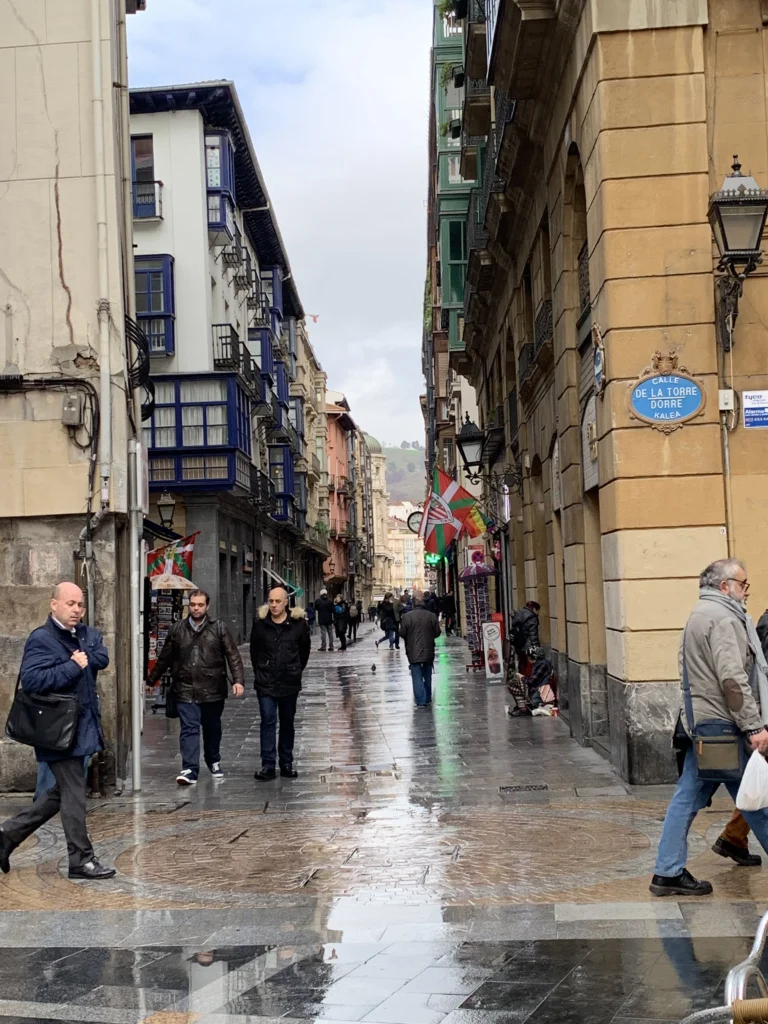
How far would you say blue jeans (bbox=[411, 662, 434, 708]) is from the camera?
19.0 m

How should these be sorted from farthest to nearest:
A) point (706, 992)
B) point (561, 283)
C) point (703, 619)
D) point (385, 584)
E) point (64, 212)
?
point (385, 584) → point (561, 283) → point (64, 212) → point (703, 619) → point (706, 992)

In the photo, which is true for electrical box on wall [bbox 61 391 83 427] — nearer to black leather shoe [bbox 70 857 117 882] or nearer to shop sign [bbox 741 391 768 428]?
black leather shoe [bbox 70 857 117 882]

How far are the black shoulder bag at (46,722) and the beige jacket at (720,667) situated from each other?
3.75m

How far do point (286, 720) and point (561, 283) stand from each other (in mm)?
5859

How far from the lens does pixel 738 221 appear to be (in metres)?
10.1

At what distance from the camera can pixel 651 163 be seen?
1091 centimetres

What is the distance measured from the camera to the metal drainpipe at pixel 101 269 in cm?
1118

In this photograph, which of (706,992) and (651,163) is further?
(651,163)

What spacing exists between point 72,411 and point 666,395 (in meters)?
5.17

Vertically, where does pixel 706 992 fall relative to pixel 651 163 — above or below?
below

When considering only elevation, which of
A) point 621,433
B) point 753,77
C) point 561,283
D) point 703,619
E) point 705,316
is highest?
point 753,77

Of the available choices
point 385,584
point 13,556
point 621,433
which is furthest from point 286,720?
point 385,584

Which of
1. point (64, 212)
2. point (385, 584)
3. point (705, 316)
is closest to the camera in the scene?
point (705, 316)

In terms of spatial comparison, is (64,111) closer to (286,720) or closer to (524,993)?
(286,720)
